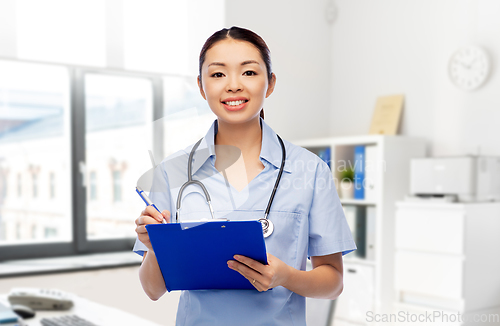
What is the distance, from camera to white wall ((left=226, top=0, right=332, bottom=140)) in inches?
143

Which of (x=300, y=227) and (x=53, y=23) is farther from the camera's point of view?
(x=53, y=23)

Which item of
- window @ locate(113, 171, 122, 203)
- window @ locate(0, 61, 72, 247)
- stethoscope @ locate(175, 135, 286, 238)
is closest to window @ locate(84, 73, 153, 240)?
window @ locate(113, 171, 122, 203)

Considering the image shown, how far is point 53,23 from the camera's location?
9.27 ft

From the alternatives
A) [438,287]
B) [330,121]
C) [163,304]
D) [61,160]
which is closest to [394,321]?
[438,287]

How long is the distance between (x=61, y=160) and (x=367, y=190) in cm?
195

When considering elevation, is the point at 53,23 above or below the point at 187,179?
above

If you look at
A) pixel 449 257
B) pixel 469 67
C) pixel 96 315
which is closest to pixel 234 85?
pixel 96 315

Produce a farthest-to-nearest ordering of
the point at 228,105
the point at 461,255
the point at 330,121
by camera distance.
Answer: the point at 330,121 < the point at 461,255 < the point at 228,105

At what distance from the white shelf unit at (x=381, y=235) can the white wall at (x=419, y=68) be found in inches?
10.1

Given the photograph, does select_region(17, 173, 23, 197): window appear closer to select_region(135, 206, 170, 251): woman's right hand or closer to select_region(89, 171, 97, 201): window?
→ select_region(89, 171, 97, 201): window

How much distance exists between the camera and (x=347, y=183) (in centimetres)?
332

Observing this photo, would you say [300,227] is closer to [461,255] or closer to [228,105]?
[228,105]

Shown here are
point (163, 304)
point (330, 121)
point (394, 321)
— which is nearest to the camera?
point (163, 304)

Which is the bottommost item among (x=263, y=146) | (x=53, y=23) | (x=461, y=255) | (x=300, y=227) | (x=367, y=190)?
(x=461, y=255)
